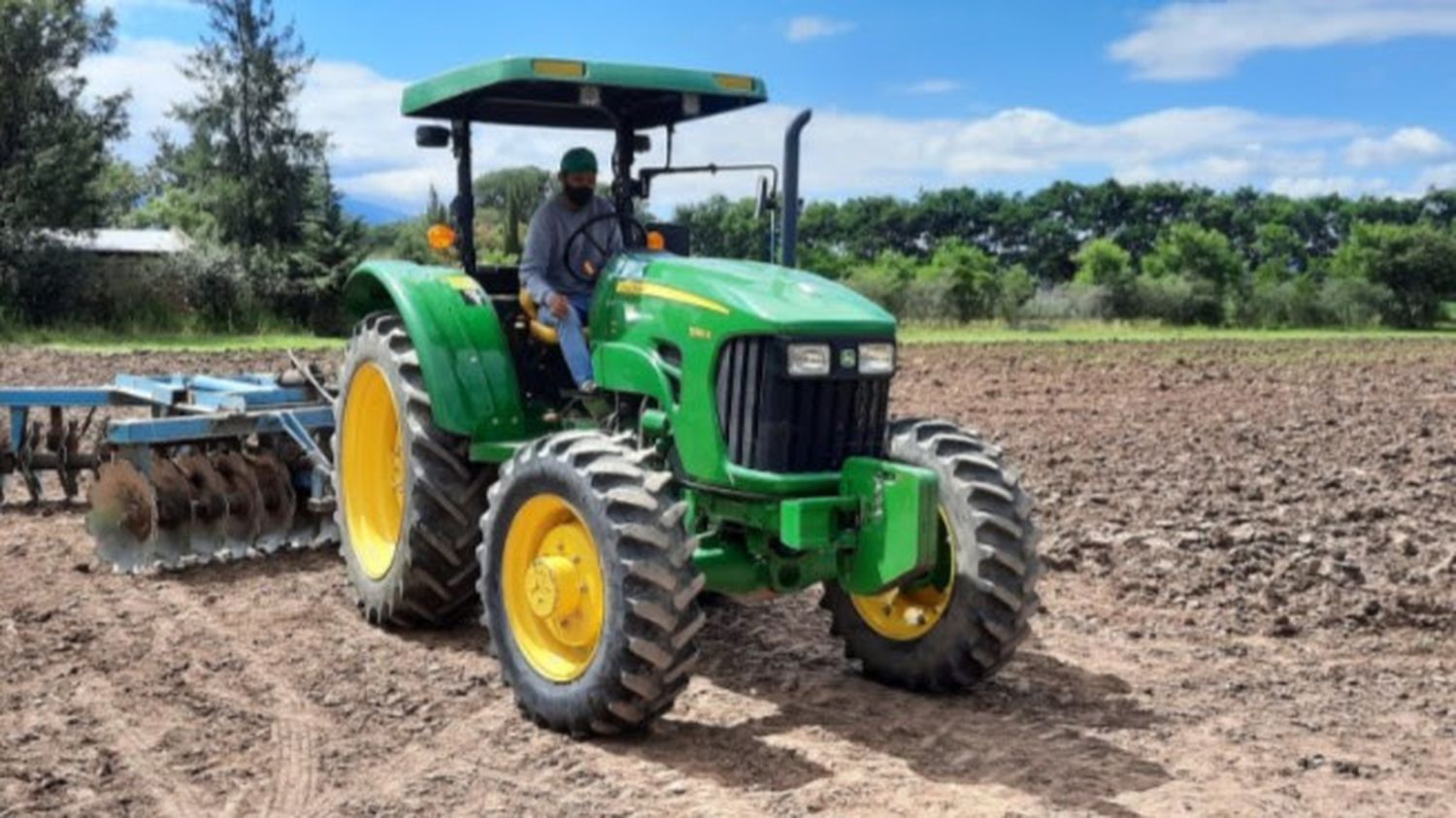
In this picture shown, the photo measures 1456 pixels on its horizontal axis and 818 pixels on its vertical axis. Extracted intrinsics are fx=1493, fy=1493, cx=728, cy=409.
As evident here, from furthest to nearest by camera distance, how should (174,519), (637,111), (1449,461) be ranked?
1. (1449,461)
2. (174,519)
3. (637,111)

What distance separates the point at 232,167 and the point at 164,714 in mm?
41169

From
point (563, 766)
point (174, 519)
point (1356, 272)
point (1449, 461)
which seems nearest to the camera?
point (563, 766)

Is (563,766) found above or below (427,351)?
below

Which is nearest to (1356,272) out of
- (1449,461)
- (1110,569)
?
(1449,461)

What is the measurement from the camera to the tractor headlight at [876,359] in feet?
17.9

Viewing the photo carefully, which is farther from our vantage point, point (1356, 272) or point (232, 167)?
point (1356, 272)

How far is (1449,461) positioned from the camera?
11906 mm

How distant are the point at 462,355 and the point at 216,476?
7.14 feet

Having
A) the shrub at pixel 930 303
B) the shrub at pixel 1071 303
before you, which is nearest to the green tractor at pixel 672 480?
the shrub at pixel 930 303

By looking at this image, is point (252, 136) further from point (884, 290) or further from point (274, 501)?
point (274, 501)

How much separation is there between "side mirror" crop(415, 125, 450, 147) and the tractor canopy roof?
107mm

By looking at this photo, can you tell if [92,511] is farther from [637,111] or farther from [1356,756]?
[1356,756]

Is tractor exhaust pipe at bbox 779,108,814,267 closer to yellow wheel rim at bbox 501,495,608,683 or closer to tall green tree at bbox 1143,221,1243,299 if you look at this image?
yellow wheel rim at bbox 501,495,608,683

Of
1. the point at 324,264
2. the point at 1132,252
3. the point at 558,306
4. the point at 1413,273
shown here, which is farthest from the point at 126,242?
the point at 1132,252
